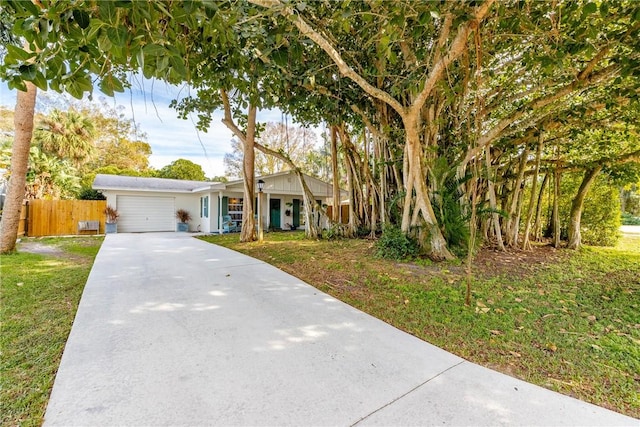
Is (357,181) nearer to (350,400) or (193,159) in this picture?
(350,400)

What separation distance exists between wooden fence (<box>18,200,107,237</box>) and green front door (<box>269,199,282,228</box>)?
6.97 metres

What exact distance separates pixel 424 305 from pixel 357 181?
595 cm

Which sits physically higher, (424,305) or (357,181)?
(357,181)

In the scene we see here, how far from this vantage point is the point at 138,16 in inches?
64.9

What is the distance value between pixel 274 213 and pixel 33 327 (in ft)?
36.9

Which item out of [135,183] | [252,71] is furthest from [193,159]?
[252,71]

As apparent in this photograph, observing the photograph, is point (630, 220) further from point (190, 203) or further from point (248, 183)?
point (190, 203)

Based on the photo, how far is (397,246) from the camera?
5.63 meters

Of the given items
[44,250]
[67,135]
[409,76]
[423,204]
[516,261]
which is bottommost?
[516,261]

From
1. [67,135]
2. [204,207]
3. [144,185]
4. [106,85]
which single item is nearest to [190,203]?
[204,207]

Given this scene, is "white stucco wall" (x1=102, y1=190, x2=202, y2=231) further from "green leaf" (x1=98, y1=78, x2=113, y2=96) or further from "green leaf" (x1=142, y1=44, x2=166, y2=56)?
"green leaf" (x1=142, y1=44, x2=166, y2=56)

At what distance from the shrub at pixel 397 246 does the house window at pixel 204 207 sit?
9.54 m

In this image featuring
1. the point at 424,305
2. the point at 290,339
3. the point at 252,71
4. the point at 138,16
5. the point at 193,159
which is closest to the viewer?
the point at 138,16

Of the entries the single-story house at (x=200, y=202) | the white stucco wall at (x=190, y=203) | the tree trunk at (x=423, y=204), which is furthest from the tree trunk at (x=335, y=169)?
the white stucco wall at (x=190, y=203)
